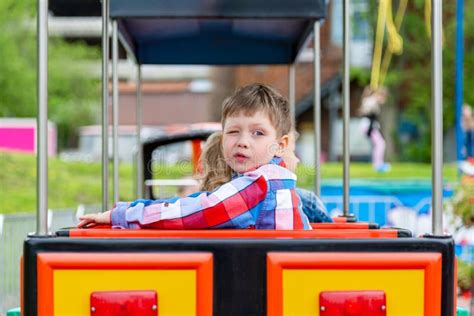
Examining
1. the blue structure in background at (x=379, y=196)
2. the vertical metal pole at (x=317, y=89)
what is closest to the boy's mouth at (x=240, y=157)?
the vertical metal pole at (x=317, y=89)

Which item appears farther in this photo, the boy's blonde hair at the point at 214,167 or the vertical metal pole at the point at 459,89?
the vertical metal pole at the point at 459,89

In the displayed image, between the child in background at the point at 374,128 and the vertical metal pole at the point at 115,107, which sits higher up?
the child in background at the point at 374,128

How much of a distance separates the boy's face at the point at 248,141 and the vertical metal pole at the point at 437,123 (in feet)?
1.66

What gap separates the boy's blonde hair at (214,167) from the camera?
10.0ft

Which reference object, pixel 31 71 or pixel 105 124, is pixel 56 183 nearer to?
pixel 105 124

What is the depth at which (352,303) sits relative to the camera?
2324 millimetres

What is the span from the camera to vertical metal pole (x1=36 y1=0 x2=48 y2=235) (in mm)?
2389

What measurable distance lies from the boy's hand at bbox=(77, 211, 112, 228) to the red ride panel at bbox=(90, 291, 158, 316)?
434 millimetres

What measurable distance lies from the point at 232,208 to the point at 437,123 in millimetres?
574

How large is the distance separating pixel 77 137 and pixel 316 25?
3499cm

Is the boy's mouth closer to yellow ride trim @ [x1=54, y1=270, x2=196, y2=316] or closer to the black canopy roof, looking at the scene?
yellow ride trim @ [x1=54, y1=270, x2=196, y2=316]

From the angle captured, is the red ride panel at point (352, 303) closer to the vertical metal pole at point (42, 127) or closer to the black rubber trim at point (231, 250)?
the black rubber trim at point (231, 250)

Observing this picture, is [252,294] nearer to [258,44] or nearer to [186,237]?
[186,237]

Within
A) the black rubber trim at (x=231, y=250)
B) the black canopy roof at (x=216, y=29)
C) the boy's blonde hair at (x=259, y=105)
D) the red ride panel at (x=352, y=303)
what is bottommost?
the red ride panel at (x=352, y=303)
